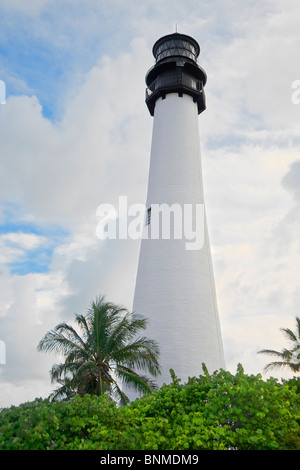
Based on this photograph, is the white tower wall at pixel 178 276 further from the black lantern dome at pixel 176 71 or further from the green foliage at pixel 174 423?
the green foliage at pixel 174 423

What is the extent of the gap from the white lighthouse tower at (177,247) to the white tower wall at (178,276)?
0.05 meters

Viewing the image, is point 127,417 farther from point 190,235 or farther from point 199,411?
point 190,235

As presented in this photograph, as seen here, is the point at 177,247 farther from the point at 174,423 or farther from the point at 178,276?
the point at 174,423

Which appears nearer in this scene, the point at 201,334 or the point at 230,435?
the point at 230,435

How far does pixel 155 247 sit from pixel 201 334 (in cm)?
530

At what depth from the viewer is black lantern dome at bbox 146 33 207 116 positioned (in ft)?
91.9

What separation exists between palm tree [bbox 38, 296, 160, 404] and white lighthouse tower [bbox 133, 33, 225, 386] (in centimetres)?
364

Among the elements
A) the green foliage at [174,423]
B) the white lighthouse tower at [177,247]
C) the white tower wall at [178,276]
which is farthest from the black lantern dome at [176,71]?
the green foliage at [174,423]

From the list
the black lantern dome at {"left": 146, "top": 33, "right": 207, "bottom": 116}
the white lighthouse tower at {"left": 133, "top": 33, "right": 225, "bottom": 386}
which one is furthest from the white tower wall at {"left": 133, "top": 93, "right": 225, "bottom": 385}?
the black lantern dome at {"left": 146, "top": 33, "right": 207, "bottom": 116}

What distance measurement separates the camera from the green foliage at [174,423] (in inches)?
385

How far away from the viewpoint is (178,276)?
22.6 meters

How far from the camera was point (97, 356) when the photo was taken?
667 inches
